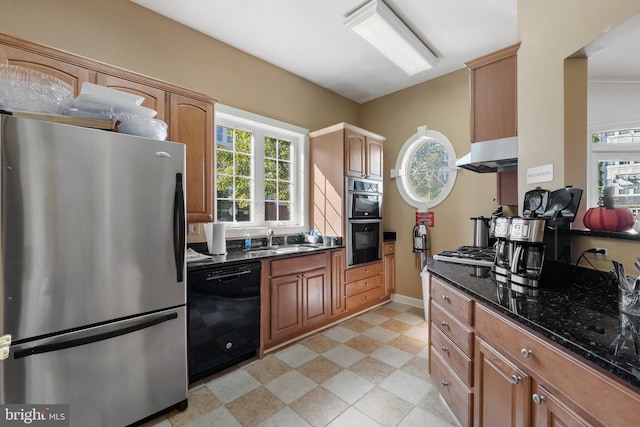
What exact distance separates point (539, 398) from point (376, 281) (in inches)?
107

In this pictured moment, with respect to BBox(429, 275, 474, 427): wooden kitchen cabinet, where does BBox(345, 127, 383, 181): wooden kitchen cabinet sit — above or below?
above

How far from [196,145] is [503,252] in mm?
2319

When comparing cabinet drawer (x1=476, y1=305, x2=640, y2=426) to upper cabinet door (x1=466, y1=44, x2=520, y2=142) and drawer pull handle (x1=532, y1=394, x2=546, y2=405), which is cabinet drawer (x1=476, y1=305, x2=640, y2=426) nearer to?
drawer pull handle (x1=532, y1=394, x2=546, y2=405)

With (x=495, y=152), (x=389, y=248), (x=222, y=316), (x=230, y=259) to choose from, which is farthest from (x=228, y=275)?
(x=389, y=248)

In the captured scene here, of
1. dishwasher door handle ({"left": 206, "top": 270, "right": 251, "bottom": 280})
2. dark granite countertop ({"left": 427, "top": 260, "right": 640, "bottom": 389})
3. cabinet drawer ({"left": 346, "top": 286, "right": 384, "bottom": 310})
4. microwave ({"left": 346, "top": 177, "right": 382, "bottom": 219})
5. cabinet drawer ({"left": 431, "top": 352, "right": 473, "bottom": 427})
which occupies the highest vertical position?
microwave ({"left": 346, "top": 177, "right": 382, "bottom": 219})

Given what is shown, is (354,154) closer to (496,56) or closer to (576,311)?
(496,56)

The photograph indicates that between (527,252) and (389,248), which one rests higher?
(527,252)

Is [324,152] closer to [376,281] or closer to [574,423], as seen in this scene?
[376,281]

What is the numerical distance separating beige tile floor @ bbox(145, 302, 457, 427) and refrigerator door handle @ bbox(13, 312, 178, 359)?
625mm

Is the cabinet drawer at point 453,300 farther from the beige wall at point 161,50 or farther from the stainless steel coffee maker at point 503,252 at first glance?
the beige wall at point 161,50

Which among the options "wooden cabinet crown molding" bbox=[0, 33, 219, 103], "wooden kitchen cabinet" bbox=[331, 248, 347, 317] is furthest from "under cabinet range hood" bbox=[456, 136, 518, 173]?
"wooden cabinet crown molding" bbox=[0, 33, 219, 103]

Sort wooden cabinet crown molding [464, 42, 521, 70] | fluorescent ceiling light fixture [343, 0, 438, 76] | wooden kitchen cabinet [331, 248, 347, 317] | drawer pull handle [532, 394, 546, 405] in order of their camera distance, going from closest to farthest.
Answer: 1. drawer pull handle [532, 394, 546, 405]
2. wooden cabinet crown molding [464, 42, 521, 70]
3. fluorescent ceiling light fixture [343, 0, 438, 76]
4. wooden kitchen cabinet [331, 248, 347, 317]

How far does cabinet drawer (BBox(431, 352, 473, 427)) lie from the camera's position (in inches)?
53.2

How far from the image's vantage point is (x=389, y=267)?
3828mm
